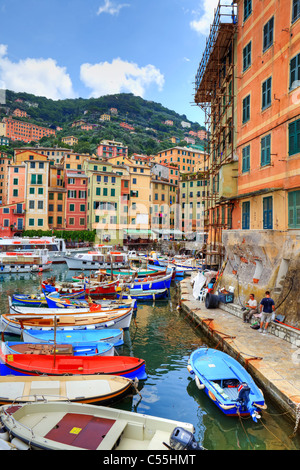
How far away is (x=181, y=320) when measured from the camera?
19453mm

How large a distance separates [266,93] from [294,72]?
266cm

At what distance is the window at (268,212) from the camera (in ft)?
53.4

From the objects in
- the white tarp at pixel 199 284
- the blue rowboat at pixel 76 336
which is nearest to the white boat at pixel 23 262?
the white tarp at pixel 199 284

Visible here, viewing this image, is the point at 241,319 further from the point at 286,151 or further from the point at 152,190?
the point at 152,190

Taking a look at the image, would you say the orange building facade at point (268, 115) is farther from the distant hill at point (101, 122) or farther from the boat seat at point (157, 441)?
the distant hill at point (101, 122)

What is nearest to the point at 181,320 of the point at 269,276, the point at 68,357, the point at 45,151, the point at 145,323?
the point at 145,323

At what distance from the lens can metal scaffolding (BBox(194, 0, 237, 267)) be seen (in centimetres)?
2155

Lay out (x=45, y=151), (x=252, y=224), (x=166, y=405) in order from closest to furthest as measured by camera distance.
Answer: (x=166, y=405), (x=252, y=224), (x=45, y=151)

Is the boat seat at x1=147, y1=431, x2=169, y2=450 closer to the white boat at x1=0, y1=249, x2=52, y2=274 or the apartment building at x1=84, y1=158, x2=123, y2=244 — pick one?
the white boat at x1=0, y1=249, x2=52, y2=274

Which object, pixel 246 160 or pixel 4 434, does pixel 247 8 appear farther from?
pixel 4 434

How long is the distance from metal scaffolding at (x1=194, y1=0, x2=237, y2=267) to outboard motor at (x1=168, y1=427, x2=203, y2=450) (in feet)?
53.4

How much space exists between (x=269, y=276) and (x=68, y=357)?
32.4 feet

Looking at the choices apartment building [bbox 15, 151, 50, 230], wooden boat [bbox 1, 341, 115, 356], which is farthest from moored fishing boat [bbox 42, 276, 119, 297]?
apartment building [bbox 15, 151, 50, 230]

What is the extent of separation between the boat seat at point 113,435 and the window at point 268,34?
60.6 feet
